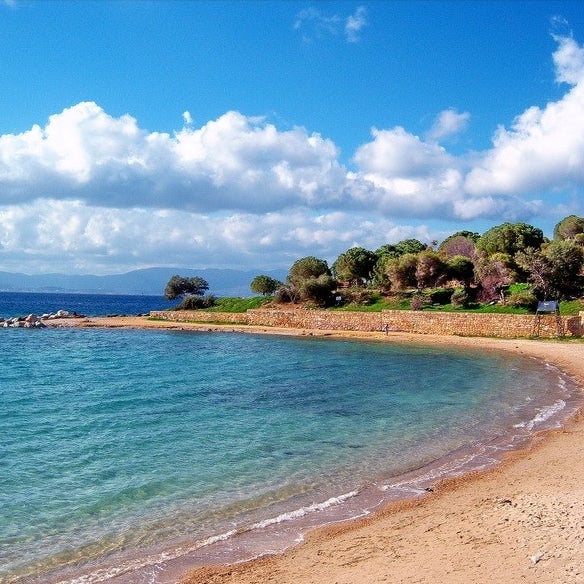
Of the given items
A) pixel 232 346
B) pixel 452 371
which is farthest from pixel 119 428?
pixel 232 346

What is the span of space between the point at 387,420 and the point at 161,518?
1020cm

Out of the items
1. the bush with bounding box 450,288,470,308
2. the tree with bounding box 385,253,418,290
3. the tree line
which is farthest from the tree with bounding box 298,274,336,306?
the bush with bounding box 450,288,470,308

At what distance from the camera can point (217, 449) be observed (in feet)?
50.6

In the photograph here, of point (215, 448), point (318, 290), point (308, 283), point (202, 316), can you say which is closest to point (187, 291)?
point (202, 316)

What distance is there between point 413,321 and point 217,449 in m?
44.6

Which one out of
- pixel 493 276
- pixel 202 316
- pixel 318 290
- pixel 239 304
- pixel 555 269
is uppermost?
pixel 555 269

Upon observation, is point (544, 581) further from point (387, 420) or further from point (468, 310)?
point (468, 310)

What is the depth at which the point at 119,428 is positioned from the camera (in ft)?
58.5

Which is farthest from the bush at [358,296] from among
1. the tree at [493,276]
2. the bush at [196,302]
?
the bush at [196,302]

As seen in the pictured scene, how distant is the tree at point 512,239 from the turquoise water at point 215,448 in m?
39.0

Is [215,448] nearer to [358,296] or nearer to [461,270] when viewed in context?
[461,270]

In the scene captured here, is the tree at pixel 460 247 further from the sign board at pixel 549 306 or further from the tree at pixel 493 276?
the sign board at pixel 549 306

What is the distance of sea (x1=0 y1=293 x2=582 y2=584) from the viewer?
981 centimetres

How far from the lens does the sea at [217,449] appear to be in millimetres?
9812
